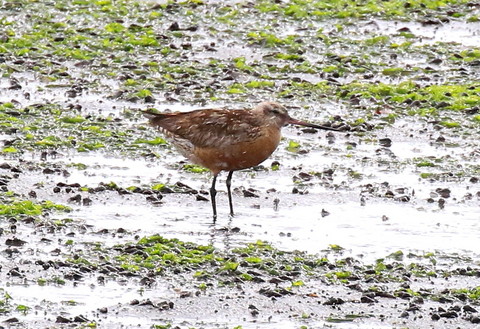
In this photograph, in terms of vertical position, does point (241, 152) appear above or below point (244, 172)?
above

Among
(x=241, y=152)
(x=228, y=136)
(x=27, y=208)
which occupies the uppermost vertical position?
(x=228, y=136)

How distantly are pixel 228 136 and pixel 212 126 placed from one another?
218 mm

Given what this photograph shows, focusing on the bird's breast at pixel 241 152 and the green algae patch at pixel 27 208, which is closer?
the green algae patch at pixel 27 208

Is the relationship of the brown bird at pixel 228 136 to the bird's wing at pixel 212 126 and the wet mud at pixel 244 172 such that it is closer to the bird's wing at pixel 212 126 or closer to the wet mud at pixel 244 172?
the bird's wing at pixel 212 126

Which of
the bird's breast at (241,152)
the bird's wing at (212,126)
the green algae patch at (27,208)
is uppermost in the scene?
the bird's wing at (212,126)

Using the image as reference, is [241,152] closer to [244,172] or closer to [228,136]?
[228,136]

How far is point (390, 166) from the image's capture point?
13477 mm

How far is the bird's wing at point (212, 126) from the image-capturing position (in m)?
11.8

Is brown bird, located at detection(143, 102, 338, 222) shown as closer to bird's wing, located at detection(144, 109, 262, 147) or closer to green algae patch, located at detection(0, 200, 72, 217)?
bird's wing, located at detection(144, 109, 262, 147)

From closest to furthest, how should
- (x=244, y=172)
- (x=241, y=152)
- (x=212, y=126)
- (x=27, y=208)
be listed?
(x=27, y=208) → (x=241, y=152) → (x=212, y=126) → (x=244, y=172)

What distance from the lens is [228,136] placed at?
11.8 m

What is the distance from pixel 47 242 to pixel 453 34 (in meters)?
9.83

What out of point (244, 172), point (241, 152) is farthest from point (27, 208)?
point (244, 172)

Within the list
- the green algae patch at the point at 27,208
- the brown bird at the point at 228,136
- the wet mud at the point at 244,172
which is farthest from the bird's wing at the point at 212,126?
the green algae patch at the point at 27,208
